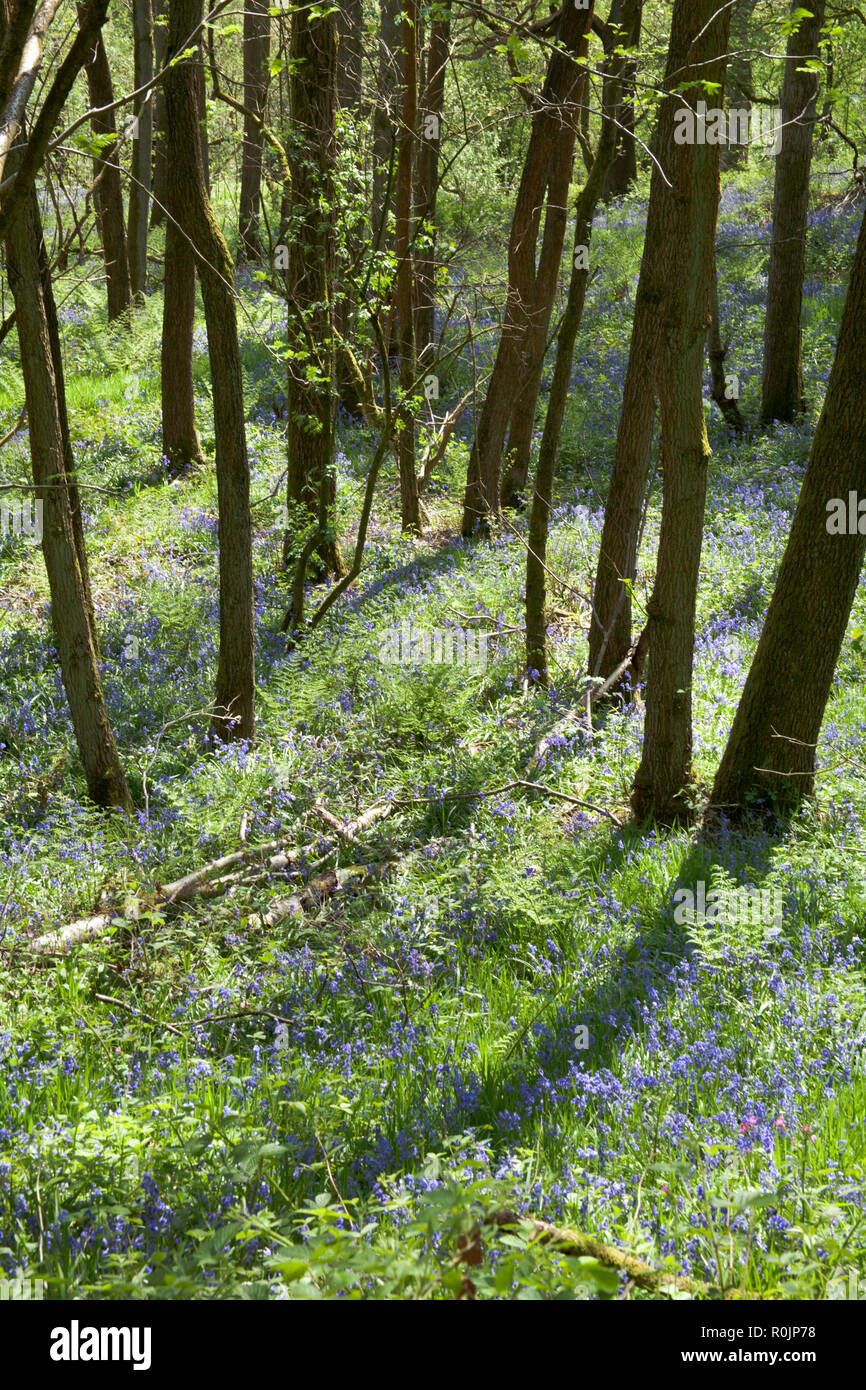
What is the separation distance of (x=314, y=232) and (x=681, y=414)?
4.93m

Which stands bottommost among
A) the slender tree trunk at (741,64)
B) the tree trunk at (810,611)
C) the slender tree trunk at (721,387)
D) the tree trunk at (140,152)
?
the tree trunk at (810,611)

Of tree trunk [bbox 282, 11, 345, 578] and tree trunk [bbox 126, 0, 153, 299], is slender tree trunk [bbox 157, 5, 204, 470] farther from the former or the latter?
tree trunk [bbox 282, 11, 345, 578]

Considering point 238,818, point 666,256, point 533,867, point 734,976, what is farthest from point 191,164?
point 734,976

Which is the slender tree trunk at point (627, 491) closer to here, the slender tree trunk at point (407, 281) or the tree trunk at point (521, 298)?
the tree trunk at point (521, 298)

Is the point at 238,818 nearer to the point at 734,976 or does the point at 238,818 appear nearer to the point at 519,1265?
the point at 734,976

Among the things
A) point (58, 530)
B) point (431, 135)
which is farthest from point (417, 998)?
point (431, 135)

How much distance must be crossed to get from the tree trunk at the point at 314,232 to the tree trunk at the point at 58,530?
2.78 metres

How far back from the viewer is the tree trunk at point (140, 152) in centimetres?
1551

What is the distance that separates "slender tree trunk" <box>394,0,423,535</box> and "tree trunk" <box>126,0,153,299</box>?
385cm

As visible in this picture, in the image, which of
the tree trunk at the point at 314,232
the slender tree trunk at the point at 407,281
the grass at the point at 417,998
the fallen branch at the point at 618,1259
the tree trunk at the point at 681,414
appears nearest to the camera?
the fallen branch at the point at 618,1259

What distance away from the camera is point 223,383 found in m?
6.91

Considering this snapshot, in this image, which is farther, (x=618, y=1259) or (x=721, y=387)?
(x=721, y=387)

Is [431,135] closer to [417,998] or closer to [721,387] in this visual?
[721,387]

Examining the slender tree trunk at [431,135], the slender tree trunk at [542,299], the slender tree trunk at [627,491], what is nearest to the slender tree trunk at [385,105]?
the slender tree trunk at [431,135]
